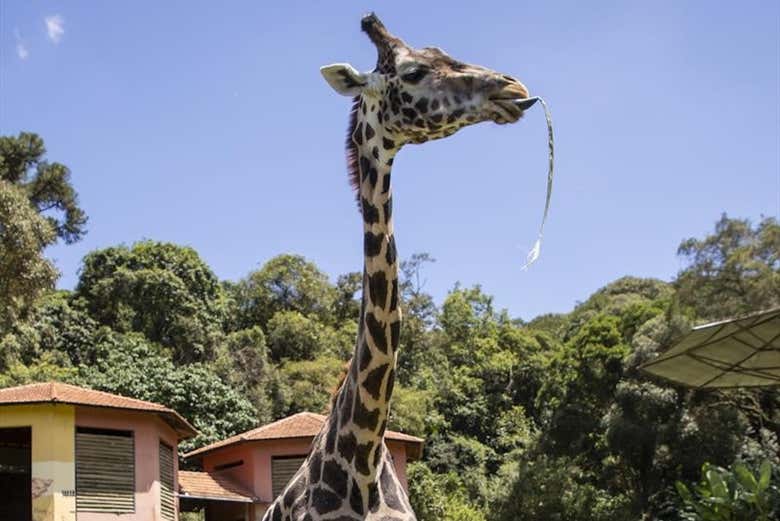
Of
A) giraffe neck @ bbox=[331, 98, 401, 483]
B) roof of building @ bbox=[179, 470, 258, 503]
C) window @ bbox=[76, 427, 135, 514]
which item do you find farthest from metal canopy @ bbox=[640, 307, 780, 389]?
window @ bbox=[76, 427, 135, 514]

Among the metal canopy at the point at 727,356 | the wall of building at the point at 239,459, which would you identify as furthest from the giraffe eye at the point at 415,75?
the wall of building at the point at 239,459

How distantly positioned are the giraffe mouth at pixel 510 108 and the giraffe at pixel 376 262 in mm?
381

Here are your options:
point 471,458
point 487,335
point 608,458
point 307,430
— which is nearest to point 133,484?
point 307,430

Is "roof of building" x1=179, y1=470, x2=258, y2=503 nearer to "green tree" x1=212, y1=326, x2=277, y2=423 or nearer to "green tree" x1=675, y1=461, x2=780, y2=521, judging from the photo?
"green tree" x1=675, y1=461, x2=780, y2=521

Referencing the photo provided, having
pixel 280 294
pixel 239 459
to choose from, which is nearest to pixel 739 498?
pixel 239 459

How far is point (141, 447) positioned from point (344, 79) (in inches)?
569

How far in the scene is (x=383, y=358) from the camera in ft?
18.5

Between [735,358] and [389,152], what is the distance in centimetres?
829

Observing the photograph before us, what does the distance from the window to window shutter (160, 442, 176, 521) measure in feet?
2.61

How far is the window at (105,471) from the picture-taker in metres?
17.8

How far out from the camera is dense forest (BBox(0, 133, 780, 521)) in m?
26.3

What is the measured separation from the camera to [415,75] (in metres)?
5.52

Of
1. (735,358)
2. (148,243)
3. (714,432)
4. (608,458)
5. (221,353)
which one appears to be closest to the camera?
(735,358)

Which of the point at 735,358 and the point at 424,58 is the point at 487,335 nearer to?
the point at 735,358
